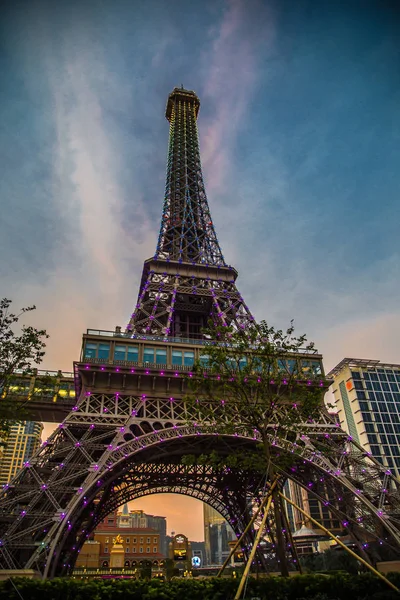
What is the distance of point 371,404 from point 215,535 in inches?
4778

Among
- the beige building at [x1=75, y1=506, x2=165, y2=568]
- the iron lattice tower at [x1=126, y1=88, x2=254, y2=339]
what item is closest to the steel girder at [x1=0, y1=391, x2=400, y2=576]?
the iron lattice tower at [x1=126, y1=88, x2=254, y2=339]

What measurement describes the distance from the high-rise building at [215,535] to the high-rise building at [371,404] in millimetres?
88670

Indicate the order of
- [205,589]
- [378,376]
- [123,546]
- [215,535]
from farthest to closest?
[215,535] → [378,376] → [123,546] → [205,589]

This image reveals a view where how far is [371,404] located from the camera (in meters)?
93.5

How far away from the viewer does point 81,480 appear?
27922mm

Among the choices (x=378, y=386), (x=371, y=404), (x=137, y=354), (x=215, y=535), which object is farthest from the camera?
(x=215, y=535)

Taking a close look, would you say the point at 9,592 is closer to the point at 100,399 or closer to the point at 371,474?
the point at 100,399

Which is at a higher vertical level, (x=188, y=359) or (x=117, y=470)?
(x=188, y=359)

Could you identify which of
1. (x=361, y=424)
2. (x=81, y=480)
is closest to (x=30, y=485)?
(x=81, y=480)

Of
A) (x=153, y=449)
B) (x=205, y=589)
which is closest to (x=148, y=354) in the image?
(x=153, y=449)

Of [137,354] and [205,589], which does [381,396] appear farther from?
[205,589]

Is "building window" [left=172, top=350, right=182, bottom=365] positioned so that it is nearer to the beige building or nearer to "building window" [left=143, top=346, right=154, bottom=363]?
"building window" [left=143, top=346, right=154, bottom=363]

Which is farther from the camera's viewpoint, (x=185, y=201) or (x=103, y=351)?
(x=185, y=201)

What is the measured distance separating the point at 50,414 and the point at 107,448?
13372 millimetres
